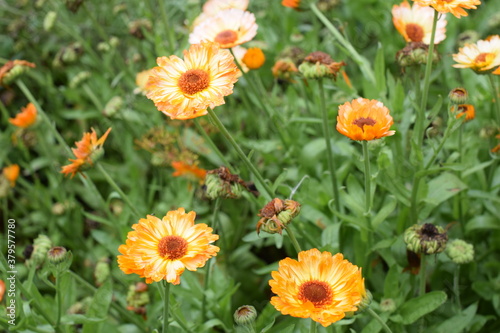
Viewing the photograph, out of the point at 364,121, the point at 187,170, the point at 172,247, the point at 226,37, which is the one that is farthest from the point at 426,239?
the point at 187,170

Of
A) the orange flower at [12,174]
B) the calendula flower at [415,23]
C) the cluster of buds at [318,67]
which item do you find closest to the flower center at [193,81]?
the cluster of buds at [318,67]

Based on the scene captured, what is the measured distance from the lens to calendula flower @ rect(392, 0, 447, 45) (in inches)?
74.9

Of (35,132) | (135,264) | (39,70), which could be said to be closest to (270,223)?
(135,264)

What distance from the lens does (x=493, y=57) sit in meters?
1.64

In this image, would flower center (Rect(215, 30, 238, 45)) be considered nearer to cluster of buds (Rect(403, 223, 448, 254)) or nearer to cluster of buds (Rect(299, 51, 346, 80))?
cluster of buds (Rect(299, 51, 346, 80))

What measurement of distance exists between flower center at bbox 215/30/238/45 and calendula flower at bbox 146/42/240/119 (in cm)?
42

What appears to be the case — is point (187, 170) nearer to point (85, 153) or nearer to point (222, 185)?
point (85, 153)

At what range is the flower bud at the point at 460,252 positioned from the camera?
1.68 m

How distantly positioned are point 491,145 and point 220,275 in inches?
41.9

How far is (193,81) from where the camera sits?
144cm

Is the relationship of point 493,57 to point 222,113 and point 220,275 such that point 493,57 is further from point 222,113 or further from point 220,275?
point 222,113

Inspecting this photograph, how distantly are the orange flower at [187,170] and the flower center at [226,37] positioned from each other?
539 millimetres

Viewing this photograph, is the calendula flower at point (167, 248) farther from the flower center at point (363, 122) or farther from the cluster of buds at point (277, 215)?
the flower center at point (363, 122)

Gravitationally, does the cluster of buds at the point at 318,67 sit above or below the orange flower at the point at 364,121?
above
